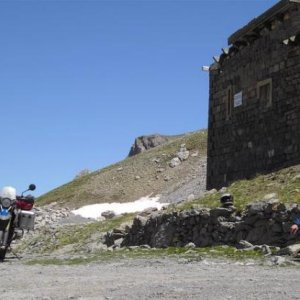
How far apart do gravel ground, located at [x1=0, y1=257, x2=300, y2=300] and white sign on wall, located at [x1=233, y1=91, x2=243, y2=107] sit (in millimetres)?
14354

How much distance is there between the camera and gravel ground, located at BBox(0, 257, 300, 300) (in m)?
7.38

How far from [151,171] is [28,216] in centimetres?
4744

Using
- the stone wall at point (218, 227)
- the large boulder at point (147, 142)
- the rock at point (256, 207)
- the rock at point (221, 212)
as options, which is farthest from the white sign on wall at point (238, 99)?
the large boulder at point (147, 142)

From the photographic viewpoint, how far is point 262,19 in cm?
2397

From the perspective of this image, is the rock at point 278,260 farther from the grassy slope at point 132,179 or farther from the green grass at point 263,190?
the grassy slope at point 132,179

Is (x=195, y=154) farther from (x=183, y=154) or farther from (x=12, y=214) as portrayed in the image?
(x=12, y=214)

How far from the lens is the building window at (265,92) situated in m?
23.2

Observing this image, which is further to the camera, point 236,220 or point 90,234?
point 90,234

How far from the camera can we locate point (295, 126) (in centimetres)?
2150

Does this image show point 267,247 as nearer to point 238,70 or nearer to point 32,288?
point 32,288

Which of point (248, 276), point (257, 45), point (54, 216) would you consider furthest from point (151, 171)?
point (248, 276)

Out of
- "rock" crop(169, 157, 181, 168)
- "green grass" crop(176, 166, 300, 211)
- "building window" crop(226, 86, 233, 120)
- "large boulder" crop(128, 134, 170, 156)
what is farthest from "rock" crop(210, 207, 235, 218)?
"large boulder" crop(128, 134, 170, 156)

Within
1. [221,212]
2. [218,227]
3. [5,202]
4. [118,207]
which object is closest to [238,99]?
[221,212]

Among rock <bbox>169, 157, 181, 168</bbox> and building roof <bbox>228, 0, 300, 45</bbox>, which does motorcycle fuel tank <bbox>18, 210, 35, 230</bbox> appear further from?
rock <bbox>169, 157, 181, 168</bbox>
